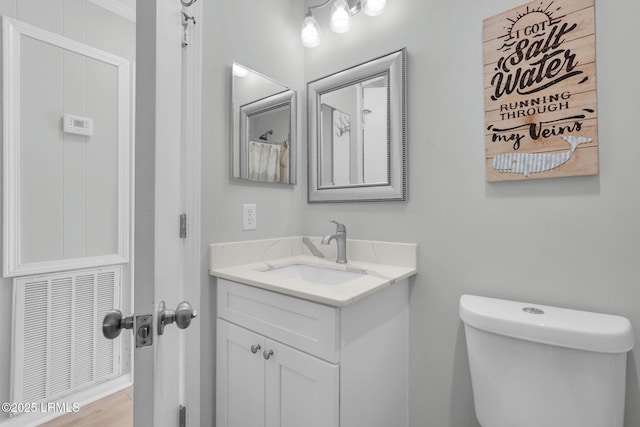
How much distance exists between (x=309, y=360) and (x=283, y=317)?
0.16 m

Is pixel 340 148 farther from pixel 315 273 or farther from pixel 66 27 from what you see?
pixel 66 27

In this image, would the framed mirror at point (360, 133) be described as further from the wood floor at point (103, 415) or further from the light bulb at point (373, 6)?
the wood floor at point (103, 415)

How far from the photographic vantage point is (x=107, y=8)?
1.68 meters

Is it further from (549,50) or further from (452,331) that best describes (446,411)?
(549,50)

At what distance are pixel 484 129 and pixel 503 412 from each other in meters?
0.92

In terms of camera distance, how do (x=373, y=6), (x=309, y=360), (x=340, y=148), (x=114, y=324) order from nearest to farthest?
1. (x=114, y=324)
2. (x=309, y=360)
3. (x=373, y=6)
4. (x=340, y=148)

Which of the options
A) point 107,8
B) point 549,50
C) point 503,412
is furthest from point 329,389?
point 107,8

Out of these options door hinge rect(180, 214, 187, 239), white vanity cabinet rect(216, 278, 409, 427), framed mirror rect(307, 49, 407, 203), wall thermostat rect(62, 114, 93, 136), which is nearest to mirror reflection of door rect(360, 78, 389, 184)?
framed mirror rect(307, 49, 407, 203)

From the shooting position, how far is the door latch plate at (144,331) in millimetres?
502

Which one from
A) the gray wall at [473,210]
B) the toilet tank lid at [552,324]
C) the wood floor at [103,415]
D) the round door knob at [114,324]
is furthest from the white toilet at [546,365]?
the wood floor at [103,415]

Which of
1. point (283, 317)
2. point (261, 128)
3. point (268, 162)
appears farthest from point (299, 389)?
point (261, 128)

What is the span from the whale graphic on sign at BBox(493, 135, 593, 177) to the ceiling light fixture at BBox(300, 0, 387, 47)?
0.83 m

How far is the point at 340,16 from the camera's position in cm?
128

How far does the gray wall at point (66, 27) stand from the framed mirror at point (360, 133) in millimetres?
1241
